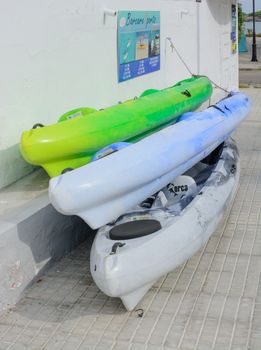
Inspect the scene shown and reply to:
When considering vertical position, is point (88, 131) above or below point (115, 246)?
above

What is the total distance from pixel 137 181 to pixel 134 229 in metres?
0.42

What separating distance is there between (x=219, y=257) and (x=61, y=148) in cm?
162

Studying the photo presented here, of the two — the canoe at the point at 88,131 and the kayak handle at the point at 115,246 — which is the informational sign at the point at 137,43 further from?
the kayak handle at the point at 115,246

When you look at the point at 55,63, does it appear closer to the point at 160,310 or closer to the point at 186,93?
the point at 186,93

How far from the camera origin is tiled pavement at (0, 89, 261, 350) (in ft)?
12.2

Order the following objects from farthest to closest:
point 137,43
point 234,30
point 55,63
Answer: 1. point 234,30
2. point 137,43
3. point 55,63

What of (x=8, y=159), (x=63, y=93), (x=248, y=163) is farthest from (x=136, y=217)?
(x=248, y=163)

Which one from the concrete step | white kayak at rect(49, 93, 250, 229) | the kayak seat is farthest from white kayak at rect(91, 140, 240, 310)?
the concrete step

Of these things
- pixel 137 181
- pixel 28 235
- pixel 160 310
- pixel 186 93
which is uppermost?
pixel 186 93

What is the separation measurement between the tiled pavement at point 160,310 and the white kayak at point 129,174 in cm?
64

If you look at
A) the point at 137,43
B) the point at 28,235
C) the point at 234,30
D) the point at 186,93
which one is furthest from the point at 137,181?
the point at 234,30

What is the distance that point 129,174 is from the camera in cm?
426

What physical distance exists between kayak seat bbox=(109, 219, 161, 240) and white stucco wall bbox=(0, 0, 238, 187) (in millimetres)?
1521

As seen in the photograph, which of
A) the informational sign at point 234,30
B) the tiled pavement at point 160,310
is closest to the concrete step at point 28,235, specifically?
the tiled pavement at point 160,310
